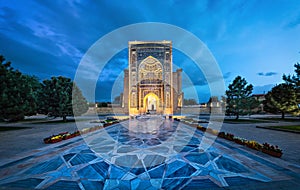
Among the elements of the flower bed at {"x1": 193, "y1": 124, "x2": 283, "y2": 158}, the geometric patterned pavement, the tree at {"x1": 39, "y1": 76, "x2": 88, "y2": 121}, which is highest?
the tree at {"x1": 39, "y1": 76, "x2": 88, "y2": 121}

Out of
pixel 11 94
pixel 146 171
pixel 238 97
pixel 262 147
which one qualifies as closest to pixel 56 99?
pixel 11 94

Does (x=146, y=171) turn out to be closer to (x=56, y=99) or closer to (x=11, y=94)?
(x=11, y=94)

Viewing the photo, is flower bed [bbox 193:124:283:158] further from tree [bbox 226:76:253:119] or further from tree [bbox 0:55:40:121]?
tree [bbox 0:55:40:121]

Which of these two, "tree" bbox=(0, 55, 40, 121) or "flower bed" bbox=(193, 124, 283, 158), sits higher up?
"tree" bbox=(0, 55, 40, 121)

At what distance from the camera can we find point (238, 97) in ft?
61.2

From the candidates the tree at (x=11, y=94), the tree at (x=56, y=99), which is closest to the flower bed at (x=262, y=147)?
the tree at (x=11, y=94)

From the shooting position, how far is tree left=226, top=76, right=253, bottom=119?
1839 cm

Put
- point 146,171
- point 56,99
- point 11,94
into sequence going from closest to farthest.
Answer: point 146,171 < point 11,94 < point 56,99

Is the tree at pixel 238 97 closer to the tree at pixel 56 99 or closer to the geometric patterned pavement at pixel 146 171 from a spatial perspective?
the geometric patterned pavement at pixel 146 171

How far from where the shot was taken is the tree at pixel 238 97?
18391 mm

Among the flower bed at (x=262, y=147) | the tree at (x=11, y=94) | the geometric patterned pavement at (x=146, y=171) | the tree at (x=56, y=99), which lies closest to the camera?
the geometric patterned pavement at (x=146, y=171)

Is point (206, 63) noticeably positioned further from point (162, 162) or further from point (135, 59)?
point (135, 59)

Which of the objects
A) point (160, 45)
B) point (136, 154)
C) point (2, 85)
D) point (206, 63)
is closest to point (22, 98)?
point (2, 85)

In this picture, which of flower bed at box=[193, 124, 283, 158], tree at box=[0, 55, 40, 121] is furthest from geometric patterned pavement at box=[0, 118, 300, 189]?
tree at box=[0, 55, 40, 121]
